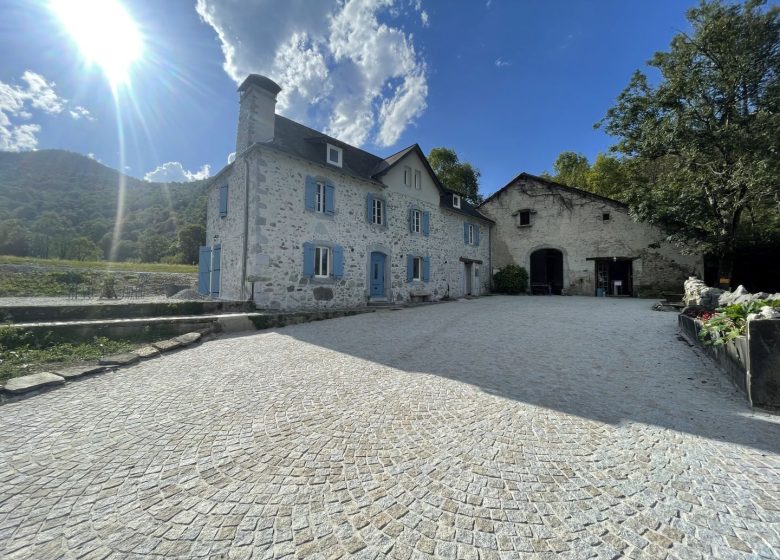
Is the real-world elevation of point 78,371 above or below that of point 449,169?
below

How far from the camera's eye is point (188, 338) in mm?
5938

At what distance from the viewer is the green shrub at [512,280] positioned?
20.5 metres

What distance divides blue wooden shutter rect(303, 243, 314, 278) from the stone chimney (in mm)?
4046

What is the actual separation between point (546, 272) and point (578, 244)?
10.1ft

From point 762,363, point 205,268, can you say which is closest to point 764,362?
point 762,363

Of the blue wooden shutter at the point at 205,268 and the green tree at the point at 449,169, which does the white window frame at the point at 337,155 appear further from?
the green tree at the point at 449,169

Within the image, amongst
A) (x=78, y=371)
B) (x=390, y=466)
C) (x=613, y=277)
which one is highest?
(x=613, y=277)

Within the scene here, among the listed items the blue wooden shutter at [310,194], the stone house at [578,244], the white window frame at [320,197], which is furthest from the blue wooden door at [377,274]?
the stone house at [578,244]

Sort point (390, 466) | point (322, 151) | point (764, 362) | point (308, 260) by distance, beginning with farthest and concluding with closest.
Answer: point (322, 151)
point (308, 260)
point (764, 362)
point (390, 466)

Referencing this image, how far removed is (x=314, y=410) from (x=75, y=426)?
212 cm

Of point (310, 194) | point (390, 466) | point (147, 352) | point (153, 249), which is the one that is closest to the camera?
point (390, 466)

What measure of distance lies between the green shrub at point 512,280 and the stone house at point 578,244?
1.90 feet

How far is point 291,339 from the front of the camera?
21.7 feet

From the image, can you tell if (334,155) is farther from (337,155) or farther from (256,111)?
(256,111)
